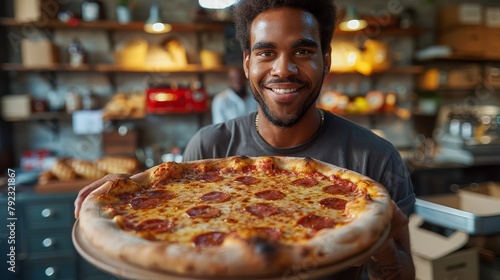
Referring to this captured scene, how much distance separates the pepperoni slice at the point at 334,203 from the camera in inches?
51.9

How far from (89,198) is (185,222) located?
1.14 ft

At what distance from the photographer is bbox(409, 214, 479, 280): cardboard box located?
80.4 inches

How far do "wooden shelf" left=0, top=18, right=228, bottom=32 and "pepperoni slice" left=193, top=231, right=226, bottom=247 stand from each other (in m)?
4.29

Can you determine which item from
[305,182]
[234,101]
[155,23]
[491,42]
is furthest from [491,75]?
[305,182]

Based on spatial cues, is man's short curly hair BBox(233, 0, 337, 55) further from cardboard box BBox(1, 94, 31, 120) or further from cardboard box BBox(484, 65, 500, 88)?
cardboard box BBox(484, 65, 500, 88)

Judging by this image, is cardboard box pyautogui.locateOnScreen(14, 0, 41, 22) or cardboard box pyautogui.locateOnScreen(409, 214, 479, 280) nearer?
cardboard box pyautogui.locateOnScreen(409, 214, 479, 280)

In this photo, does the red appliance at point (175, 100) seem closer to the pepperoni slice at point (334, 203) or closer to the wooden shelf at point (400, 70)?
the wooden shelf at point (400, 70)

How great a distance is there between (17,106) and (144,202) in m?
4.16

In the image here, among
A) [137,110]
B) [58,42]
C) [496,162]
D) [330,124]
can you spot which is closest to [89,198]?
[330,124]

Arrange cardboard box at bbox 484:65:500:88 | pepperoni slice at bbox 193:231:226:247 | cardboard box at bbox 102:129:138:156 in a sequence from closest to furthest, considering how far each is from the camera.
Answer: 1. pepperoni slice at bbox 193:231:226:247
2. cardboard box at bbox 102:129:138:156
3. cardboard box at bbox 484:65:500:88

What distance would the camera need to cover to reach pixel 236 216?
3.96ft

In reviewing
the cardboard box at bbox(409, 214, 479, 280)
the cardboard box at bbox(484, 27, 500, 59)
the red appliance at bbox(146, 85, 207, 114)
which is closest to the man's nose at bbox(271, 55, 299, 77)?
the cardboard box at bbox(409, 214, 479, 280)

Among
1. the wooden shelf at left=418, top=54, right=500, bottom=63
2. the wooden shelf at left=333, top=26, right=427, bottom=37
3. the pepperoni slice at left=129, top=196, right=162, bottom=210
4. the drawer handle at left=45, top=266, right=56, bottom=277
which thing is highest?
the wooden shelf at left=333, top=26, right=427, bottom=37

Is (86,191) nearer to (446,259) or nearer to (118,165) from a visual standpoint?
(446,259)
